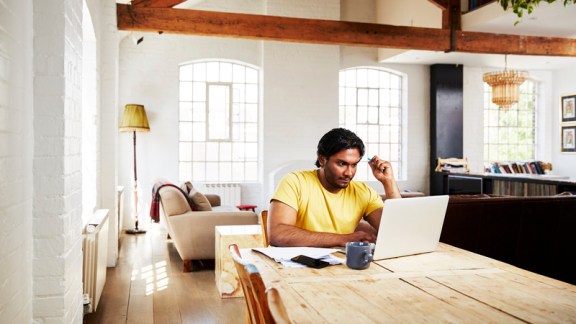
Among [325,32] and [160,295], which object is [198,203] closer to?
[160,295]

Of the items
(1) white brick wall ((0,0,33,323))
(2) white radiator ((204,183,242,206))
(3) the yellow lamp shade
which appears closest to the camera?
(1) white brick wall ((0,0,33,323))

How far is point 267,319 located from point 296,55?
767 centimetres

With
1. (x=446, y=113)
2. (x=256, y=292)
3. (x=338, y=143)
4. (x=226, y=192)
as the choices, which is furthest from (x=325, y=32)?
(x=256, y=292)

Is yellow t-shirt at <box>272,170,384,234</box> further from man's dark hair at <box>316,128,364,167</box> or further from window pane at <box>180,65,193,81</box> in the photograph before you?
window pane at <box>180,65,193,81</box>

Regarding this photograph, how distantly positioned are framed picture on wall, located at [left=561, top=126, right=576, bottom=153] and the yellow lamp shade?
25.5 ft

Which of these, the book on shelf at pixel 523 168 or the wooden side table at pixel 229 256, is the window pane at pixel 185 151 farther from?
the book on shelf at pixel 523 168

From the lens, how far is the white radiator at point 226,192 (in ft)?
26.7

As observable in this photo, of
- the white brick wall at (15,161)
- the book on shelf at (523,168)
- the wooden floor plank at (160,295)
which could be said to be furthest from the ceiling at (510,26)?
the white brick wall at (15,161)

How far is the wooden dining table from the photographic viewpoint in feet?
4.42

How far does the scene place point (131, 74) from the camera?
7852 mm

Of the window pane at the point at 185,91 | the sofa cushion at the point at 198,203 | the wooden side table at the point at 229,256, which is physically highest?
the window pane at the point at 185,91

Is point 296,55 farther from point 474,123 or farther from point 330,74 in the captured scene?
point 474,123

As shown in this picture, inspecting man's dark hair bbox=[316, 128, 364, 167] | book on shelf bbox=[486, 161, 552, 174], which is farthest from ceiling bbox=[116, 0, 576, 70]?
man's dark hair bbox=[316, 128, 364, 167]

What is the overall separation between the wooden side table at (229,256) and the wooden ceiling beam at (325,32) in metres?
2.72
